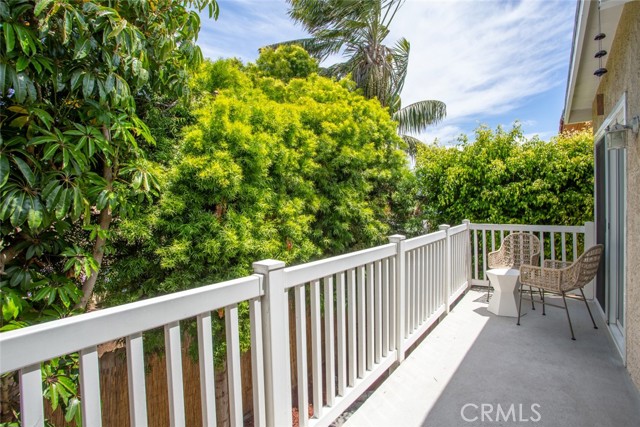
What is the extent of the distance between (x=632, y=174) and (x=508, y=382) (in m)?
1.99

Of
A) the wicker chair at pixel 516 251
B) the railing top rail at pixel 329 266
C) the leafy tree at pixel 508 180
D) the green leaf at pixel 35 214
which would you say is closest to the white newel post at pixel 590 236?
the wicker chair at pixel 516 251

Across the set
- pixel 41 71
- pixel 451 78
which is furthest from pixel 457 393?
pixel 451 78

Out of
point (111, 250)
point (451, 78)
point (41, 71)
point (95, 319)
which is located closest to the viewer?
point (95, 319)

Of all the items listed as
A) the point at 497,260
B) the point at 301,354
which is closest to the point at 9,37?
the point at 301,354

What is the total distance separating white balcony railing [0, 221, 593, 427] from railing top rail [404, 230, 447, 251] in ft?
0.07

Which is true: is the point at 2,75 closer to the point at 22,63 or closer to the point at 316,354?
the point at 22,63

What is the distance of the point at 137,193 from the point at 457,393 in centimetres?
293

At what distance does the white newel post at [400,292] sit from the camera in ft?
10.3

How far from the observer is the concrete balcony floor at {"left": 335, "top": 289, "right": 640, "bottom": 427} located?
8.08 feet

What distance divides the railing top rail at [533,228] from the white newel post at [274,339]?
186 inches

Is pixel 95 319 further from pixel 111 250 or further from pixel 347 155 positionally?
pixel 347 155

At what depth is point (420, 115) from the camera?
12398mm

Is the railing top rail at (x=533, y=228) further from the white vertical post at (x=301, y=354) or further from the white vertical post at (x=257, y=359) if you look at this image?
the white vertical post at (x=257, y=359)

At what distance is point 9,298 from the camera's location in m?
2.09
